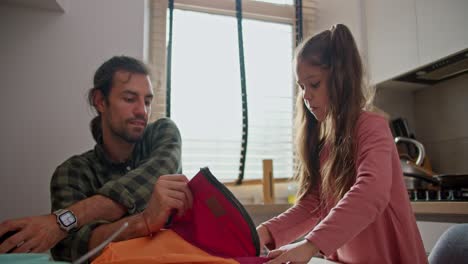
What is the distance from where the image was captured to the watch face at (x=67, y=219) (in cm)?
94

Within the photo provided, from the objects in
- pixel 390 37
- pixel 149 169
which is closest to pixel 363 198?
pixel 149 169

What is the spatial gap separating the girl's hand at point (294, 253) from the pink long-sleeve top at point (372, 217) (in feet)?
0.06

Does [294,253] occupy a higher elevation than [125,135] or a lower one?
lower

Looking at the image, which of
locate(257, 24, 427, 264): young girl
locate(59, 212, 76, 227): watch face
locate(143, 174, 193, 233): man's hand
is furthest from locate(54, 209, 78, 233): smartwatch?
locate(257, 24, 427, 264): young girl

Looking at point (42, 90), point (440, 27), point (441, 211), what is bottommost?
point (441, 211)

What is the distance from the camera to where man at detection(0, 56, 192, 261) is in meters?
0.81

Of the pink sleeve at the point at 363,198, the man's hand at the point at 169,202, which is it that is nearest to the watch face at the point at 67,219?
the man's hand at the point at 169,202

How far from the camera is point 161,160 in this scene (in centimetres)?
113

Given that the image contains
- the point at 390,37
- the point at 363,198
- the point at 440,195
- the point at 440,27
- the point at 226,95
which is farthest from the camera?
the point at 226,95

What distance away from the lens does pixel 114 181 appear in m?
1.02

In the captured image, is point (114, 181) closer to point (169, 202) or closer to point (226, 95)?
point (169, 202)

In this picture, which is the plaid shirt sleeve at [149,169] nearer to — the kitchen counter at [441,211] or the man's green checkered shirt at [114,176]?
the man's green checkered shirt at [114,176]

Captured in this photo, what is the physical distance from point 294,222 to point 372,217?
32 cm

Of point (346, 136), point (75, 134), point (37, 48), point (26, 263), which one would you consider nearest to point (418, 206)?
point (346, 136)
